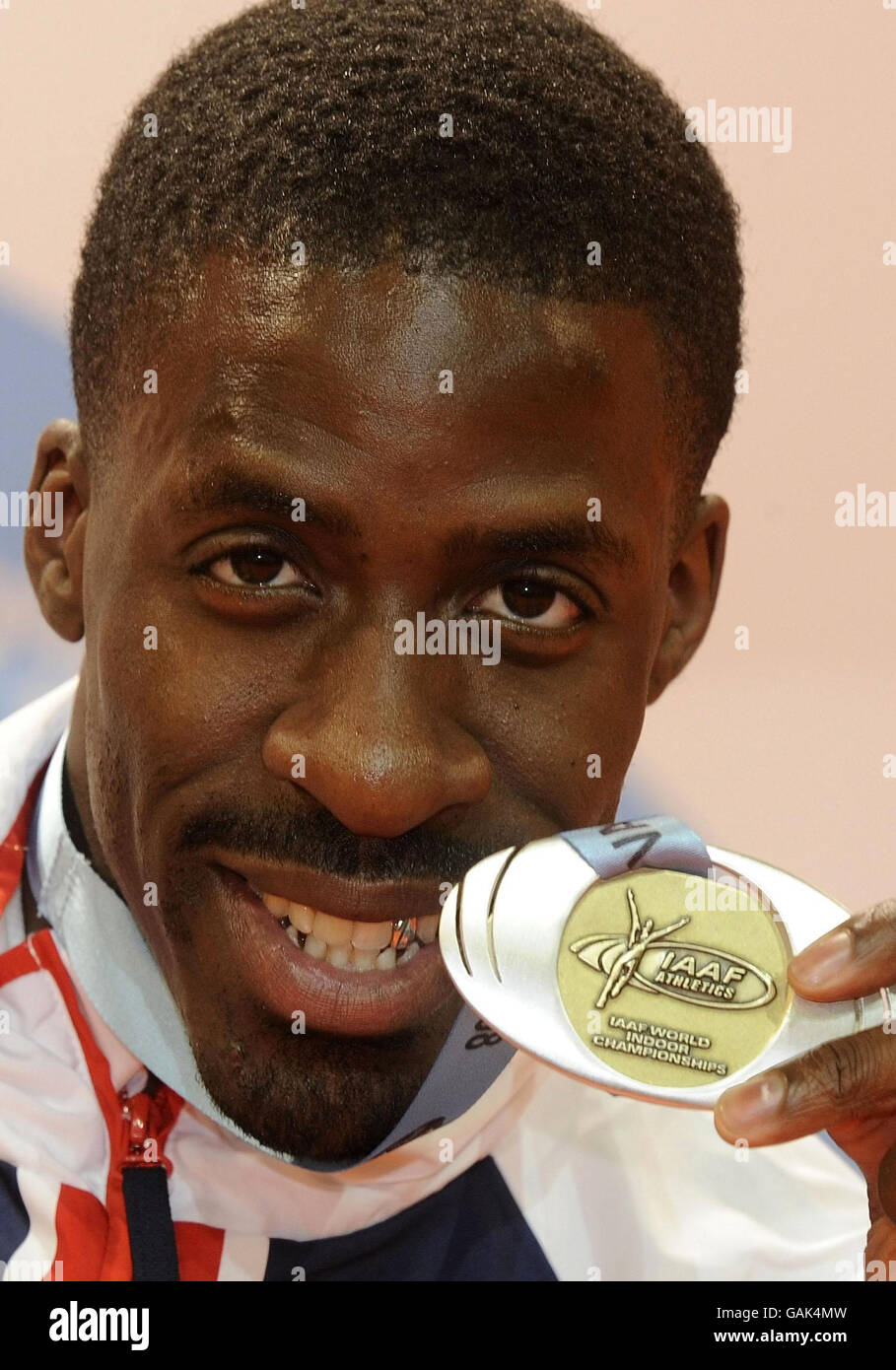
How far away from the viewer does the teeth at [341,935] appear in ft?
5.13

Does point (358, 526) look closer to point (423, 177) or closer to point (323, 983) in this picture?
point (423, 177)

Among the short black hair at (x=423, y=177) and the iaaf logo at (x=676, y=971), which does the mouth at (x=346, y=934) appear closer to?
the iaaf logo at (x=676, y=971)

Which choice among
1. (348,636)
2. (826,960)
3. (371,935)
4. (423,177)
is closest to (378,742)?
(348,636)

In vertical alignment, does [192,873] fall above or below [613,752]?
below

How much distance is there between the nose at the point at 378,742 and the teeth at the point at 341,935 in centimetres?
14

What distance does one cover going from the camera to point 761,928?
142cm

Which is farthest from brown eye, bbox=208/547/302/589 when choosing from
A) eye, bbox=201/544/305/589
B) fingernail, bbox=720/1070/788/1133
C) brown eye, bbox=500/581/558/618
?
A: fingernail, bbox=720/1070/788/1133

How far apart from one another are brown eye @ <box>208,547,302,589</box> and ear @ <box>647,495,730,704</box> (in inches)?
21.1

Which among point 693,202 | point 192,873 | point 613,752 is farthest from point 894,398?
point 192,873

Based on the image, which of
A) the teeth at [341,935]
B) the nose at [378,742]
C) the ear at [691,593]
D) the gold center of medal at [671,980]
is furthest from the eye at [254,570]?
the ear at [691,593]

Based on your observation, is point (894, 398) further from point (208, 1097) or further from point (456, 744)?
point (208, 1097)

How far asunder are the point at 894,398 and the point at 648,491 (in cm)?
104

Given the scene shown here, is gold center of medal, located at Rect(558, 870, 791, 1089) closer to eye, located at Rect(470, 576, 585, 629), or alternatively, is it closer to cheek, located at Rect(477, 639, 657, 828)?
cheek, located at Rect(477, 639, 657, 828)

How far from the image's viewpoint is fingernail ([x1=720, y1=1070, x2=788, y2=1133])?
1.30 meters
